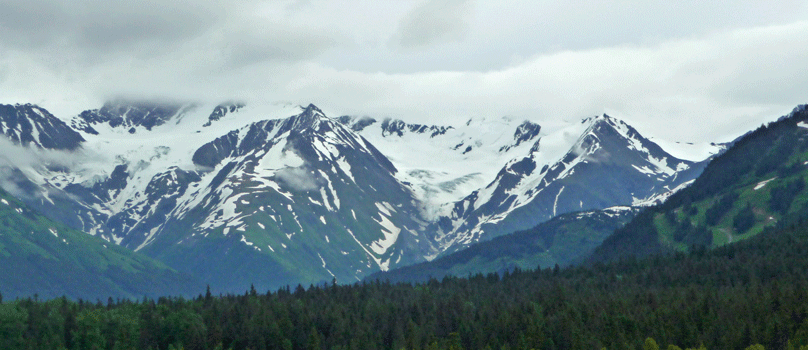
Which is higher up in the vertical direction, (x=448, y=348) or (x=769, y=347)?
(x=448, y=348)

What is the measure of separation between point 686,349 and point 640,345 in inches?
434

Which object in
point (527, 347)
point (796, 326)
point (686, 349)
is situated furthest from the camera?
point (527, 347)

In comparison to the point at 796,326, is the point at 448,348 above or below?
above

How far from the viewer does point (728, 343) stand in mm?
173625

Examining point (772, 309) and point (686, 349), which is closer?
A: point (686, 349)

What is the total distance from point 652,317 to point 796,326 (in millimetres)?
27418

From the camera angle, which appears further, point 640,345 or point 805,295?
point 805,295

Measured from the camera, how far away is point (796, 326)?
179750 mm

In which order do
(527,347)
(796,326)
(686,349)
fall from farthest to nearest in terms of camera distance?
(527,347), (796,326), (686,349)

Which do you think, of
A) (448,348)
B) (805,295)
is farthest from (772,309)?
(448,348)

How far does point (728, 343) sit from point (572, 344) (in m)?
30.0

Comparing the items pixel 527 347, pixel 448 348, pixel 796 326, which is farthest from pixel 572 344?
pixel 796 326

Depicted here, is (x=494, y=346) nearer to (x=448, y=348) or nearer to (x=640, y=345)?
(x=448, y=348)

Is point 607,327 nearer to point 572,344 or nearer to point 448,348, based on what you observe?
point 572,344
